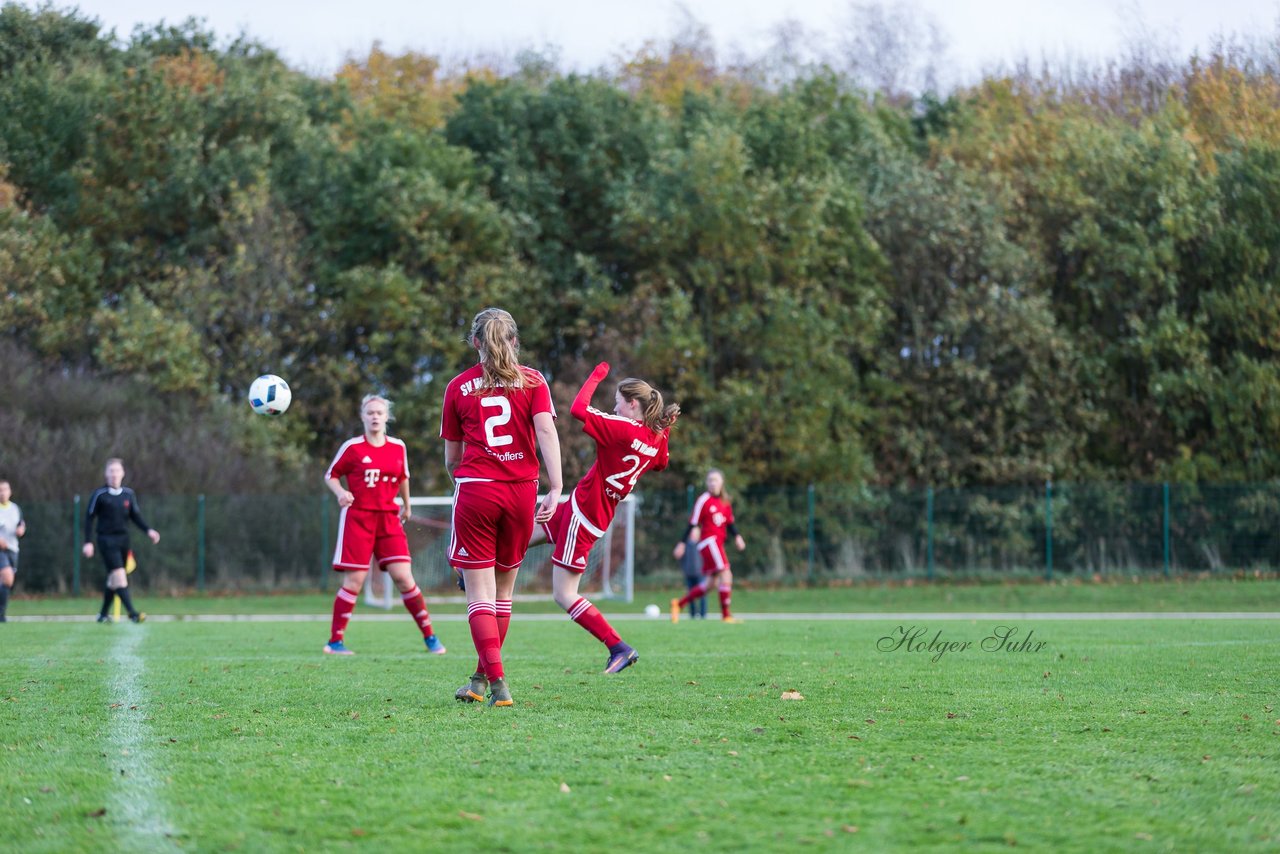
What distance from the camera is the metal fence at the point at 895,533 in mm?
27078

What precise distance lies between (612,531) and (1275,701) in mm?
19323

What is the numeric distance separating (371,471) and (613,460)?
137 inches

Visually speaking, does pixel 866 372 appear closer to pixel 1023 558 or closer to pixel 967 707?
pixel 1023 558

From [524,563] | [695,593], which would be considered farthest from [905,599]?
[695,593]

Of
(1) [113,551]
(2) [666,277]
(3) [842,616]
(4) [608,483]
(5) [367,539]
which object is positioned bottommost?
(3) [842,616]

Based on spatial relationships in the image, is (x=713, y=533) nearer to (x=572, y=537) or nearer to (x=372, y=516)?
(x=372, y=516)

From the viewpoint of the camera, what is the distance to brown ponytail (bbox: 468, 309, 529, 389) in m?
7.11

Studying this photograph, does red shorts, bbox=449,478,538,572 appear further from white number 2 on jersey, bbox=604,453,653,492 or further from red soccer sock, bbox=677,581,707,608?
red soccer sock, bbox=677,581,707,608

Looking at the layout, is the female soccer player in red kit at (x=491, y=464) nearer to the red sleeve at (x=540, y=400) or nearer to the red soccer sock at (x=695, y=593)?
the red sleeve at (x=540, y=400)

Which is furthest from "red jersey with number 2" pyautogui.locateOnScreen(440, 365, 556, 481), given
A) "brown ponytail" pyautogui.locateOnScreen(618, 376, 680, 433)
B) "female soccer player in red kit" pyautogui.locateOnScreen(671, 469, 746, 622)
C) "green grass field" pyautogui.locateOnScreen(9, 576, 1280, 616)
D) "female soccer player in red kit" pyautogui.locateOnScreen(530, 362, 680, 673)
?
"green grass field" pyautogui.locateOnScreen(9, 576, 1280, 616)

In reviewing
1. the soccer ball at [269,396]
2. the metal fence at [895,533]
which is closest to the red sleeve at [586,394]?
the soccer ball at [269,396]

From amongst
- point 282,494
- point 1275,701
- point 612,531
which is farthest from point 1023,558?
point 1275,701

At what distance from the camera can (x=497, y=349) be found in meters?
7.09

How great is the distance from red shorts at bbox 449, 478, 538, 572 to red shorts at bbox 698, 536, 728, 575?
33.8ft
